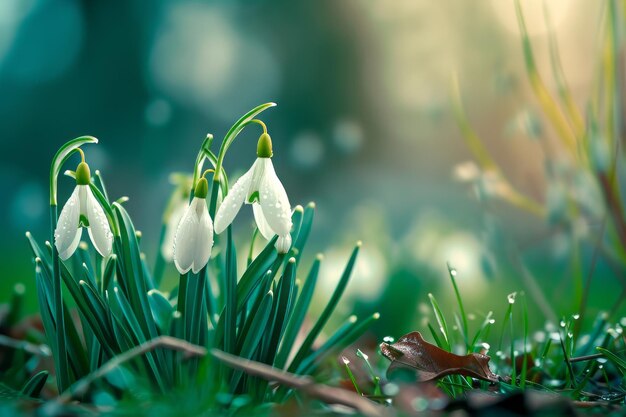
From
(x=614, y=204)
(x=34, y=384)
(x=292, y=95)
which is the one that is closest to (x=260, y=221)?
(x=34, y=384)

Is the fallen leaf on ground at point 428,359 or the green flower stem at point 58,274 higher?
the green flower stem at point 58,274

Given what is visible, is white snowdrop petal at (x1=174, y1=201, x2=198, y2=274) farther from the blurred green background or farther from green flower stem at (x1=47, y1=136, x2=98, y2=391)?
the blurred green background

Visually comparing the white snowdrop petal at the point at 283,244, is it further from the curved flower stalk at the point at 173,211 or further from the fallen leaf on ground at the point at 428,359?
the curved flower stalk at the point at 173,211

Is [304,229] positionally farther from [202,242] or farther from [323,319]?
[202,242]

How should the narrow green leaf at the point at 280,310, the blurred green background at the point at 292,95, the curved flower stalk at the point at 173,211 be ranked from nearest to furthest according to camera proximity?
the narrow green leaf at the point at 280,310 → the curved flower stalk at the point at 173,211 → the blurred green background at the point at 292,95

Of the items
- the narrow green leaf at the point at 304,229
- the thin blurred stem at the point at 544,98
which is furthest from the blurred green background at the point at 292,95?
the narrow green leaf at the point at 304,229

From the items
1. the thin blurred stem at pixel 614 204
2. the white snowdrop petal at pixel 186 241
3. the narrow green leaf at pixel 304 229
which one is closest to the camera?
the white snowdrop petal at pixel 186 241

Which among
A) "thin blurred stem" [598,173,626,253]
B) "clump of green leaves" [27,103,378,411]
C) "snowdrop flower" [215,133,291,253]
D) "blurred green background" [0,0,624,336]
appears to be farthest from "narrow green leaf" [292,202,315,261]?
"blurred green background" [0,0,624,336]
